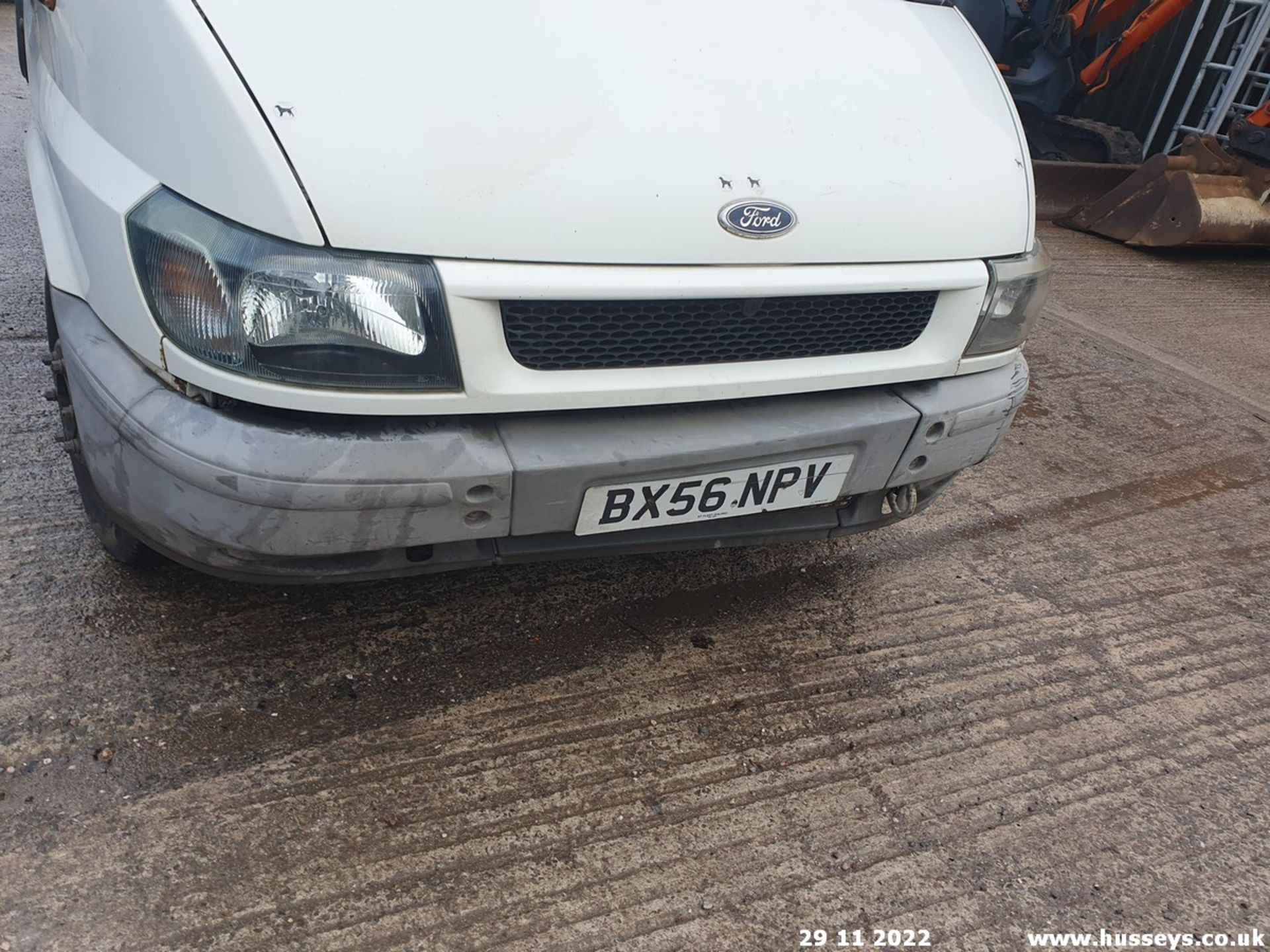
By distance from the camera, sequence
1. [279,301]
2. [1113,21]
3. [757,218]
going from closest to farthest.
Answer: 1. [279,301]
2. [757,218]
3. [1113,21]

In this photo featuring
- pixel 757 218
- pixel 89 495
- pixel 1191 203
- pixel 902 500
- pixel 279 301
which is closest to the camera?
pixel 279 301

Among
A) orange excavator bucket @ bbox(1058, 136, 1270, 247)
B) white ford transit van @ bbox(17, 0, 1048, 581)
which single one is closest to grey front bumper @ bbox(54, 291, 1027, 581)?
white ford transit van @ bbox(17, 0, 1048, 581)

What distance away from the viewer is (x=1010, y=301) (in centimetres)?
217

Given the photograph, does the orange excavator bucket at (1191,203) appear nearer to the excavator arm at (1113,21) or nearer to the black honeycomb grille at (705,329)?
the excavator arm at (1113,21)

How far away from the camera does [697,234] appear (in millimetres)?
1753

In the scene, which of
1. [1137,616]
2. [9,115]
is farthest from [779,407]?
[9,115]

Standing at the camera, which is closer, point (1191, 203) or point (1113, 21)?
point (1191, 203)

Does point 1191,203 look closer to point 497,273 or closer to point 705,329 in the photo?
point 705,329

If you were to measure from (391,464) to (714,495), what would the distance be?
656 millimetres

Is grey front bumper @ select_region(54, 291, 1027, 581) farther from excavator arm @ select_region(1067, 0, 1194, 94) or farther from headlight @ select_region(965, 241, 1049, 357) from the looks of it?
excavator arm @ select_region(1067, 0, 1194, 94)

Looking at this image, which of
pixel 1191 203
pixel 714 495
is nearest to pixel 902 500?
pixel 714 495

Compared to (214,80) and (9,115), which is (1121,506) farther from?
(9,115)

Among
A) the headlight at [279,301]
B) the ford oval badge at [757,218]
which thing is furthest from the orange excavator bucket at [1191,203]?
the headlight at [279,301]

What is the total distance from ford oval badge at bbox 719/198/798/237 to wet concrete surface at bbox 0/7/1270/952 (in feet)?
3.52
